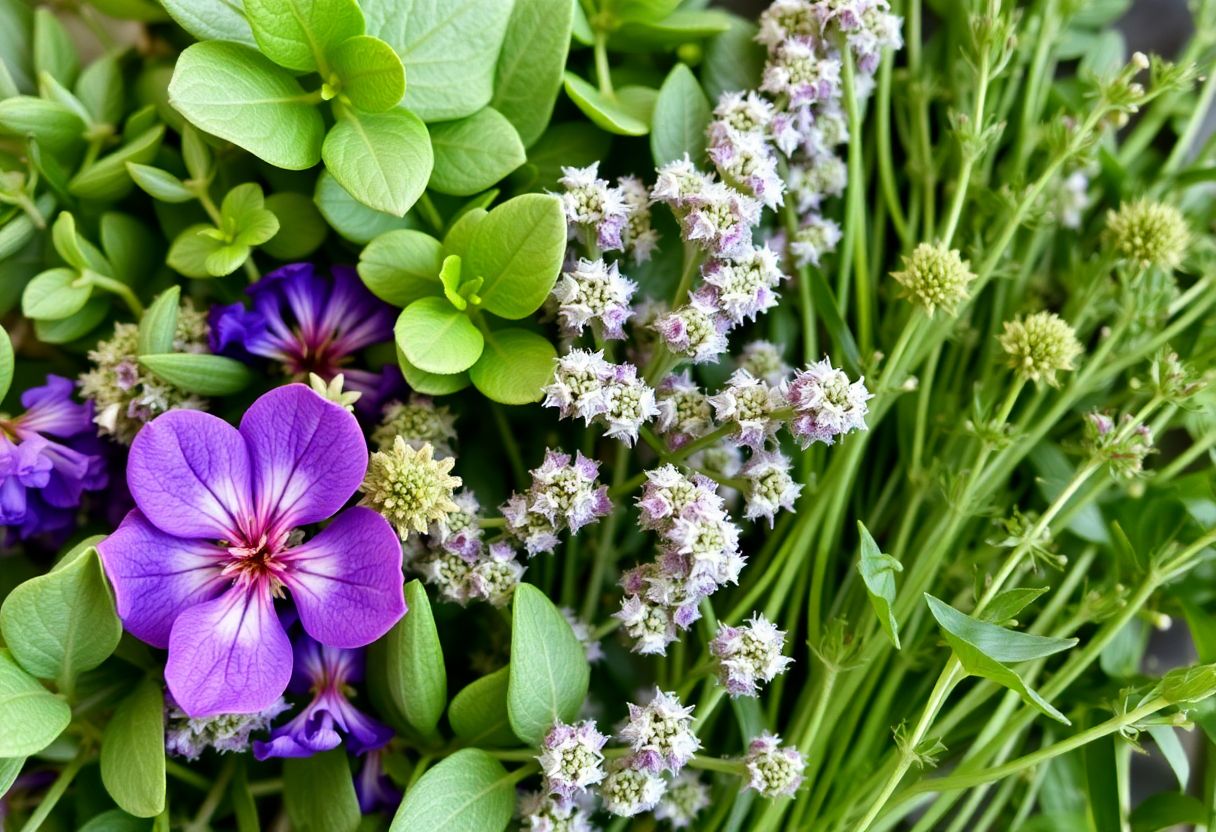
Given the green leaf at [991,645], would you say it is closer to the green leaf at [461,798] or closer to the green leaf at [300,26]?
the green leaf at [461,798]

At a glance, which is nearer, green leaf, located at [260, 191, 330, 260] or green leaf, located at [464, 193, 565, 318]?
green leaf, located at [464, 193, 565, 318]

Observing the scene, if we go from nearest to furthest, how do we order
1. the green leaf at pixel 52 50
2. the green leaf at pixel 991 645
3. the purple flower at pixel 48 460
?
the green leaf at pixel 991 645, the purple flower at pixel 48 460, the green leaf at pixel 52 50

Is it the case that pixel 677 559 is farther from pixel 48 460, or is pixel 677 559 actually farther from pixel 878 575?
pixel 48 460

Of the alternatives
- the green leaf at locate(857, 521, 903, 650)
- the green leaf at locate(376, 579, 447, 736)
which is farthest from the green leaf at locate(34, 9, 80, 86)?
the green leaf at locate(857, 521, 903, 650)

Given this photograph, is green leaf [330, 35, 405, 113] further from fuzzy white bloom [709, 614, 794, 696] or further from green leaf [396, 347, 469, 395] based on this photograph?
fuzzy white bloom [709, 614, 794, 696]

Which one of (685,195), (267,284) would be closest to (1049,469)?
(685,195)

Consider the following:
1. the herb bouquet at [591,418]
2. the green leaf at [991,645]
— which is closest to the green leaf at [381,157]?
the herb bouquet at [591,418]
